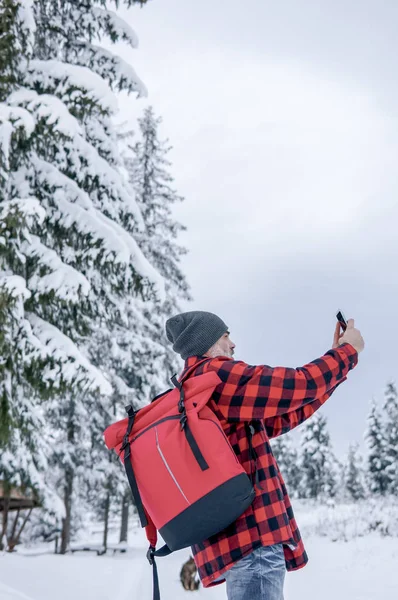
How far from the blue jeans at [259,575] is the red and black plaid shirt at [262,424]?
0.15ft

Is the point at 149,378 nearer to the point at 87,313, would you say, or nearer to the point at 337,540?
the point at 337,540

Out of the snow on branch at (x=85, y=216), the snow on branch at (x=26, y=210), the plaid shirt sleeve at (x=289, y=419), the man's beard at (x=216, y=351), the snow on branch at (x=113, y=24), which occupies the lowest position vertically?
the plaid shirt sleeve at (x=289, y=419)

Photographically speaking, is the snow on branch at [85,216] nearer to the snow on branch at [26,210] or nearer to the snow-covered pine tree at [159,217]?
the snow on branch at [26,210]

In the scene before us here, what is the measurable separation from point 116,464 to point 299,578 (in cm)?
1080

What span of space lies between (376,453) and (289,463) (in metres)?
18.2

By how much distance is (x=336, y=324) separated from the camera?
264cm

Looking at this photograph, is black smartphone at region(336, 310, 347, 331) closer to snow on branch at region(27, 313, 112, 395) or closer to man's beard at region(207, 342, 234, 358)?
man's beard at region(207, 342, 234, 358)

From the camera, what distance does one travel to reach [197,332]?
2555mm

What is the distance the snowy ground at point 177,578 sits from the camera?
27.3ft

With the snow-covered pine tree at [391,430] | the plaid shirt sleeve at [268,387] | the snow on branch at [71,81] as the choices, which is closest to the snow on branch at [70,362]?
the snow on branch at [71,81]

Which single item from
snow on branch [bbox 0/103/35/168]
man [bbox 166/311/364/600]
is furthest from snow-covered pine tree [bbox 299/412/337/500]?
man [bbox 166/311/364/600]

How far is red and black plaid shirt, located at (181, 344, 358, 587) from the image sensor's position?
2.17m

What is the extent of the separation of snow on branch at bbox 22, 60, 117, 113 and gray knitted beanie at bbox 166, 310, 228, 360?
534cm

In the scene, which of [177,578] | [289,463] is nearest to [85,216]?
[177,578]
